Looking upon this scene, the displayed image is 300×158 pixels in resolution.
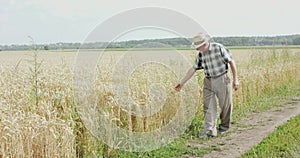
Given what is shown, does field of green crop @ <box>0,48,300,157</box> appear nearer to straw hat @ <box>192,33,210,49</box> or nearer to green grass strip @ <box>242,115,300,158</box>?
straw hat @ <box>192,33,210,49</box>

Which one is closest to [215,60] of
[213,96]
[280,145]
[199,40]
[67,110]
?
[199,40]

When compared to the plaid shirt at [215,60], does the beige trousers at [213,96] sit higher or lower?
lower

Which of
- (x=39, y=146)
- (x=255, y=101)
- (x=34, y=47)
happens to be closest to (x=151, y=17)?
(x=34, y=47)

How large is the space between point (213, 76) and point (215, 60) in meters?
0.33

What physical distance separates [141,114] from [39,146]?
2273mm

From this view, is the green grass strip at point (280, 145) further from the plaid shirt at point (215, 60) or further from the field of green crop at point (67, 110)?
the plaid shirt at point (215, 60)

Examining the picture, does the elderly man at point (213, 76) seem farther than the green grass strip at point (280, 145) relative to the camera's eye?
Yes

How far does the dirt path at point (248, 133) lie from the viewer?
6.49 metres

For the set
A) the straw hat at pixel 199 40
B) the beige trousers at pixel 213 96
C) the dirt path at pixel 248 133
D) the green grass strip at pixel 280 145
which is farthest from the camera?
the beige trousers at pixel 213 96

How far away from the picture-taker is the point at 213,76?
7234 millimetres

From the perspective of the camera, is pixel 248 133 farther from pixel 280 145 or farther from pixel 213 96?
pixel 280 145

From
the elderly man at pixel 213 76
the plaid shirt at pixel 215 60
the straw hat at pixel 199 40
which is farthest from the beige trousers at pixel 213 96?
the straw hat at pixel 199 40

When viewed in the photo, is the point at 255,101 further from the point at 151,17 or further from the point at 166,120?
the point at 151,17

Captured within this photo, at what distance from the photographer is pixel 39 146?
189 inches
